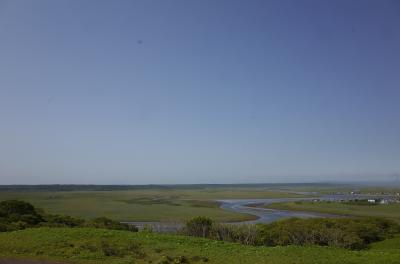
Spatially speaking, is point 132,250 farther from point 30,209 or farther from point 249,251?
point 30,209

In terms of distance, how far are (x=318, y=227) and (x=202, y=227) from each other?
13.1 m

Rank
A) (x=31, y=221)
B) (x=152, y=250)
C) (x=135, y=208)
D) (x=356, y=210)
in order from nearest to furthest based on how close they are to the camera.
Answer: (x=152, y=250), (x=31, y=221), (x=356, y=210), (x=135, y=208)

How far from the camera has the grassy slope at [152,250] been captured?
56.8 feet

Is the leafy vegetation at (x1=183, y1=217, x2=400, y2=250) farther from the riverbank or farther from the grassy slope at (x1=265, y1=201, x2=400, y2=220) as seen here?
the grassy slope at (x1=265, y1=201, x2=400, y2=220)

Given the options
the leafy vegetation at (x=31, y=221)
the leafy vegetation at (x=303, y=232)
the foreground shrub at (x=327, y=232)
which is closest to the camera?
the leafy vegetation at (x=303, y=232)

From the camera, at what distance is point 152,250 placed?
763 inches

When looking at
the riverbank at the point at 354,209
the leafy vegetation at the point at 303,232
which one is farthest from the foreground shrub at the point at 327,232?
the riverbank at the point at 354,209

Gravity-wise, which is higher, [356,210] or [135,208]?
[135,208]

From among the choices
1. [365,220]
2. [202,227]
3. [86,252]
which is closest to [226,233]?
[202,227]

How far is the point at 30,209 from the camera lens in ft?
152

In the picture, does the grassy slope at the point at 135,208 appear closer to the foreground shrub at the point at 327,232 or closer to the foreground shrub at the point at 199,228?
the foreground shrub at the point at 327,232

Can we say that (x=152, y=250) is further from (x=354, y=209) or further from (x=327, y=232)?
(x=354, y=209)

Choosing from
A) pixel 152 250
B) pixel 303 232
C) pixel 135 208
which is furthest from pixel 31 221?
pixel 135 208

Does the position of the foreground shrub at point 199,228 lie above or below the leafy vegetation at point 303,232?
above
